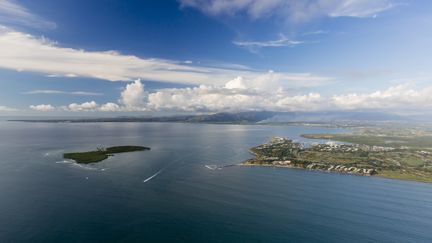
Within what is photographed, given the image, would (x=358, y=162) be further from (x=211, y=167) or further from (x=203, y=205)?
(x=203, y=205)

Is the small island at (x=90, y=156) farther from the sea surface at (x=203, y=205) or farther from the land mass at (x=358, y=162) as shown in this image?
the land mass at (x=358, y=162)

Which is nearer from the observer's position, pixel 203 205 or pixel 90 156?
pixel 203 205

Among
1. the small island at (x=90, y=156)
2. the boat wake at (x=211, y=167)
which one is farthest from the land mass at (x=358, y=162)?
the small island at (x=90, y=156)

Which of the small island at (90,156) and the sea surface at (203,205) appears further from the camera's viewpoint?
the small island at (90,156)

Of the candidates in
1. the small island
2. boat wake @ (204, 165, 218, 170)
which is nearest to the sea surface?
boat wake @ (204, 165, 218, 170)

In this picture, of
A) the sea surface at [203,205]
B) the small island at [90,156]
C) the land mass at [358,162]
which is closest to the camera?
the sea surface at [203,205]

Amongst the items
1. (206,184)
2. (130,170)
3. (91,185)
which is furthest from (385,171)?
(91,185)

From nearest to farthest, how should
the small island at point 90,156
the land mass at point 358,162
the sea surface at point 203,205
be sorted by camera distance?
the sea surface at point 203,205 < the land mass at point 358,162 < the small island at point 90,156

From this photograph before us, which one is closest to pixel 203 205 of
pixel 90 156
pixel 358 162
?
pixel 90 156
